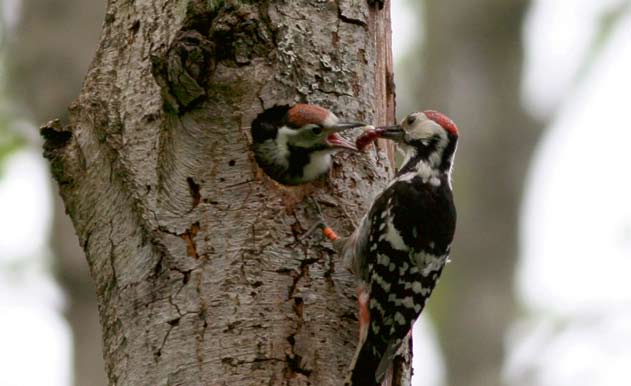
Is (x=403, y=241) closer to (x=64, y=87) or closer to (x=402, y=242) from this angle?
(x=402, y=242)

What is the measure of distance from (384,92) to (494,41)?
7.06m

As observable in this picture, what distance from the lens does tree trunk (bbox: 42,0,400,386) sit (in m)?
3.91

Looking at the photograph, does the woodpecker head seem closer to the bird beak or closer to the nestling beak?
the bird beak

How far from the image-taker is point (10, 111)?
7.67 metres

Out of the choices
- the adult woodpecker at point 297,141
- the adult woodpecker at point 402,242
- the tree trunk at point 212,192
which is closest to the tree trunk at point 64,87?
the tree trunk at point 212,192

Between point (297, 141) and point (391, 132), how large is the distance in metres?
0.43

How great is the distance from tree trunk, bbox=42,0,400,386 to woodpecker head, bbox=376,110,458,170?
17.3 inches

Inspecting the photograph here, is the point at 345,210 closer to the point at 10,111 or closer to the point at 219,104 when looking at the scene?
the point at 219,104

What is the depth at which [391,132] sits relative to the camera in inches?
186

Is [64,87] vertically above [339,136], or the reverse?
[64,87]

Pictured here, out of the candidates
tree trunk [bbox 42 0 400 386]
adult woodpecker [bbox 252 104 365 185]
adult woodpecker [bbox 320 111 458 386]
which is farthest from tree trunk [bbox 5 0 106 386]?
adult woodpecker [bbox 320 111 458 386]

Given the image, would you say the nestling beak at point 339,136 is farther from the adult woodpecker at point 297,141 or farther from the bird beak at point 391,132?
the bird beak at point 391,132

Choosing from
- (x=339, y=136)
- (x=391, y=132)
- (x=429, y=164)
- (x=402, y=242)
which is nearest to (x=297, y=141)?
(x=339, y=136)

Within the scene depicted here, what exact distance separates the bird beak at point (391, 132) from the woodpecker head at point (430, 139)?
148 mm
